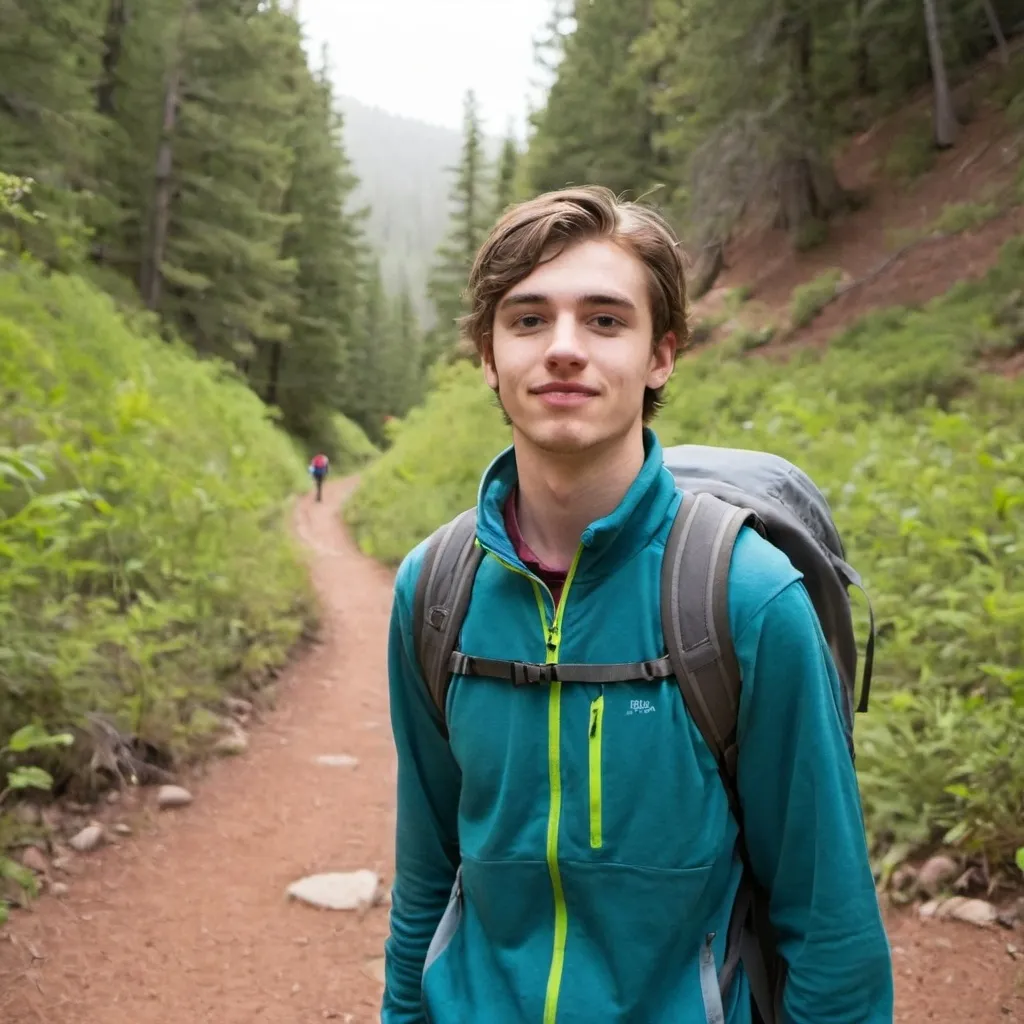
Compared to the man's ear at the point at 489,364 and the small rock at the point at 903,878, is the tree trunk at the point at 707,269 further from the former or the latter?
the man's ear at the point at 489,364

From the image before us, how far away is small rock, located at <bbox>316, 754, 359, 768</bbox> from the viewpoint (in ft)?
20.6

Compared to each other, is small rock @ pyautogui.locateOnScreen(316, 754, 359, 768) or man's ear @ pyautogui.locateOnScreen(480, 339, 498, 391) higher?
man's ear @ pyautogui.locateOnScreen(480, 339, 498, 391)

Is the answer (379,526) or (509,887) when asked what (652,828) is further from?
(379,526)

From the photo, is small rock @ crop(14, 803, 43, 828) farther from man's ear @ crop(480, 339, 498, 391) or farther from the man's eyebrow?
the man's eyebrow

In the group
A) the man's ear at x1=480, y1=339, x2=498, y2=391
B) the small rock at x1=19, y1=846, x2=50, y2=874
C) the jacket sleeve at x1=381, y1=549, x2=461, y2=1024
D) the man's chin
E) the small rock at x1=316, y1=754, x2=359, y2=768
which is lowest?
the small rock at x1=316, y1=754, x2=359, y2=768

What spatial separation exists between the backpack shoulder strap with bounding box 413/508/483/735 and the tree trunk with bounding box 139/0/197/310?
19178 mm

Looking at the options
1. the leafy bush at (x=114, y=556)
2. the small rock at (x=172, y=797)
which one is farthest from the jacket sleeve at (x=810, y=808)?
the small rock at (x=172, y=797)

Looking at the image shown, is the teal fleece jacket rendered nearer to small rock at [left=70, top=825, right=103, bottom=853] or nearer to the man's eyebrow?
the man's eyebrow

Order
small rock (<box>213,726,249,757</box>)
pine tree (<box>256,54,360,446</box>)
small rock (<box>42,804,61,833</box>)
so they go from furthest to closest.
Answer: pine tree (<box>256,54,360,446</box>)
small rock (<box>213,726,249,757</box>)
small rock (<box>42,804,61,833</box>)

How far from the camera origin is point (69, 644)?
15.3ft

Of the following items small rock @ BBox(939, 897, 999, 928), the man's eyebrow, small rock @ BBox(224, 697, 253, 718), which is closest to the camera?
the man's eyebrow

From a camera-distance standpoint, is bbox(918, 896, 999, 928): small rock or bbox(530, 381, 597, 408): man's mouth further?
bbox(918, 896, 999, 928): small rock

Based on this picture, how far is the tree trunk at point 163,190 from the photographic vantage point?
18.1 meters

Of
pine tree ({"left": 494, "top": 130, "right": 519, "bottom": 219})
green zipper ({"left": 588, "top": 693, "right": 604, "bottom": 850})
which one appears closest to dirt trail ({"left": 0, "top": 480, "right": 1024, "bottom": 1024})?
green zipper ({"left": 588, "top": 693, "right": 604, "bottom": 850})
